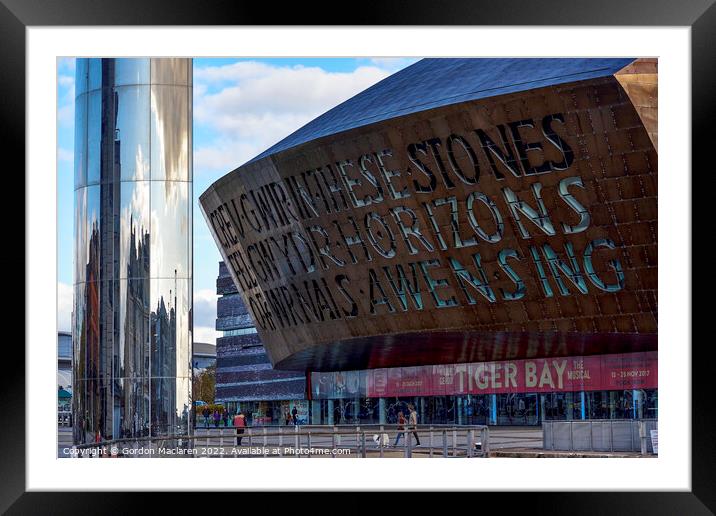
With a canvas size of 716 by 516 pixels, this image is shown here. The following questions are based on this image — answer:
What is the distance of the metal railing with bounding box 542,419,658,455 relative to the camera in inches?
1065

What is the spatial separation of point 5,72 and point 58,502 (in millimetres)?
3424

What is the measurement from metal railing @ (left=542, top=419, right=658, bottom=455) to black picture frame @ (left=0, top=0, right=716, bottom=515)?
1761cm

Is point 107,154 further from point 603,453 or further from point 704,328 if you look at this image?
point 603,453

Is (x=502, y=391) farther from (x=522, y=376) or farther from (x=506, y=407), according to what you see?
(x=522, y=376)

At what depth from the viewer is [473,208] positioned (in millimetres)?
32719

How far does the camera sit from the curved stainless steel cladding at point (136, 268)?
1237 centimetres

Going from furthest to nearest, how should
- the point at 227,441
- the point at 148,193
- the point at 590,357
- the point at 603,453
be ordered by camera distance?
the point at 590,357, the point at 227,441, the point at 603,453, the point at 148,193

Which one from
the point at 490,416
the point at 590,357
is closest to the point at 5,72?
the point at 590,357

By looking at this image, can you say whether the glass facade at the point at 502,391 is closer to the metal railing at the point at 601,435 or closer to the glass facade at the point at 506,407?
the glass facade at the point at 506,407

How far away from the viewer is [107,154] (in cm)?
1262
